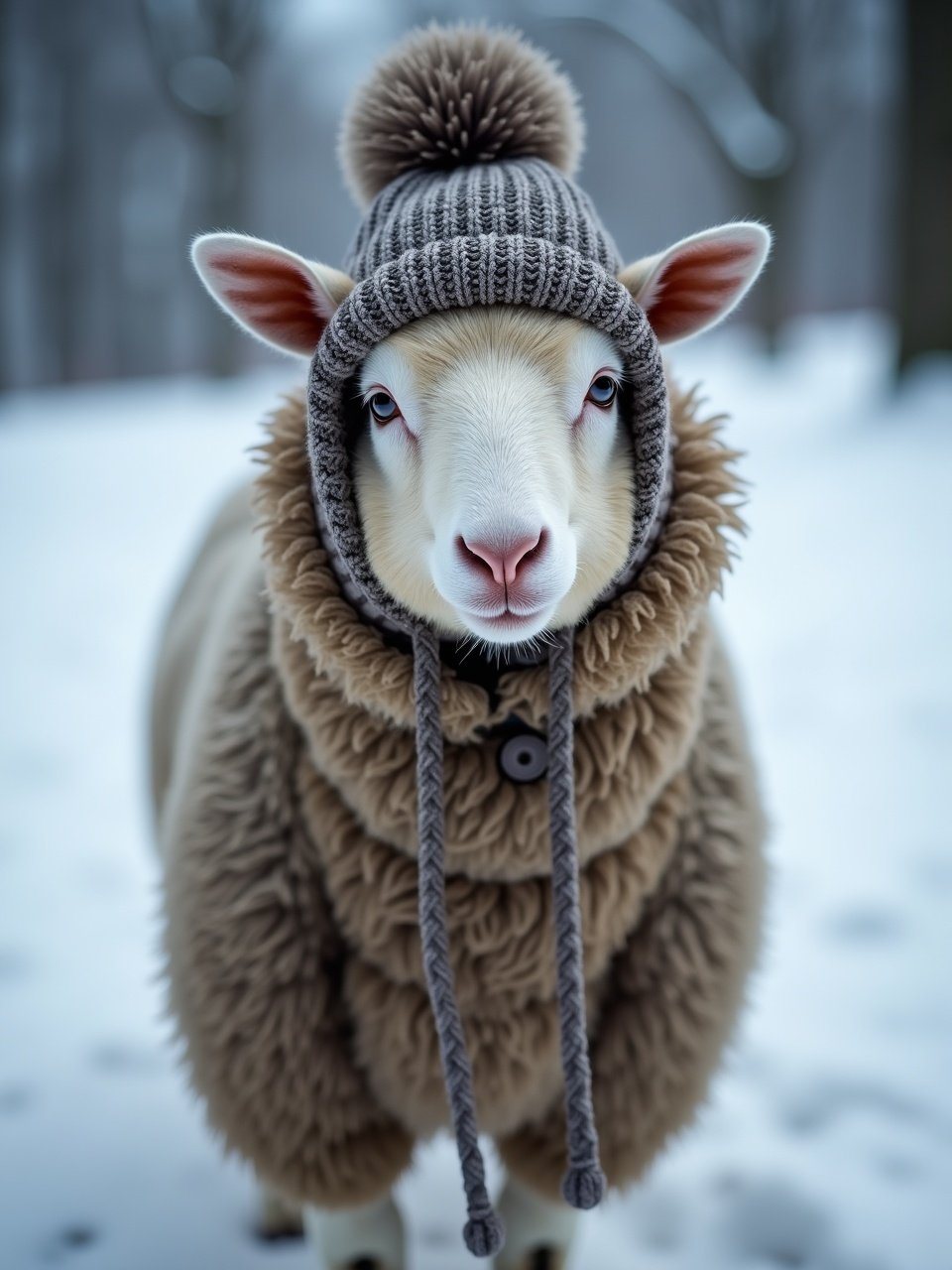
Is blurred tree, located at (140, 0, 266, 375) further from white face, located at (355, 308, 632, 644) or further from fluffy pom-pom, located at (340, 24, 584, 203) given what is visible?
white face, located at (355, 308, 632, 644)

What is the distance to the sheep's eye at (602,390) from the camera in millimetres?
1100

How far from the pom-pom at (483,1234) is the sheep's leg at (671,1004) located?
215 mm

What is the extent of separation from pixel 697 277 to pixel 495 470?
41 centimetres

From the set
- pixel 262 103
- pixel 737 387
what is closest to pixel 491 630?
pixel 737 387

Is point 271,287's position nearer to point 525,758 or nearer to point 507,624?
point 507,624

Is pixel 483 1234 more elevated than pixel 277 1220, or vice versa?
pixel 483 1234

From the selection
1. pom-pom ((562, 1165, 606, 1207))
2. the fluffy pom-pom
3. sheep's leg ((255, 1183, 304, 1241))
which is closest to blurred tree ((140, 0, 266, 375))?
the fluffy pom-pom

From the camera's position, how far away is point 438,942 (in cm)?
112

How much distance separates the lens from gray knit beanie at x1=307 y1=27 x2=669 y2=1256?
104cm

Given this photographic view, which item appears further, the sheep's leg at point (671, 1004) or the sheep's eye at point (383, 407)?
the sheep's leg at point (671, 1004)

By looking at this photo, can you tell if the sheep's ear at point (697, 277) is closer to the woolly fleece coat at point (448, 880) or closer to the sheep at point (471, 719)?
the sheep at point (471, 719)

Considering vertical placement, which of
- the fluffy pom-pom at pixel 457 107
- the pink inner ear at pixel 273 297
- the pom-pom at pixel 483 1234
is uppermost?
the fluffy pom-pom at pixel 457 107

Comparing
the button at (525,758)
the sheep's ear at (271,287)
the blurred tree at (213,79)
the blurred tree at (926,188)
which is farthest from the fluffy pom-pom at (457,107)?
the blurred tree at (213,79)

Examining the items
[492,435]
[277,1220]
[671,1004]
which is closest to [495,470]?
[492,435]
